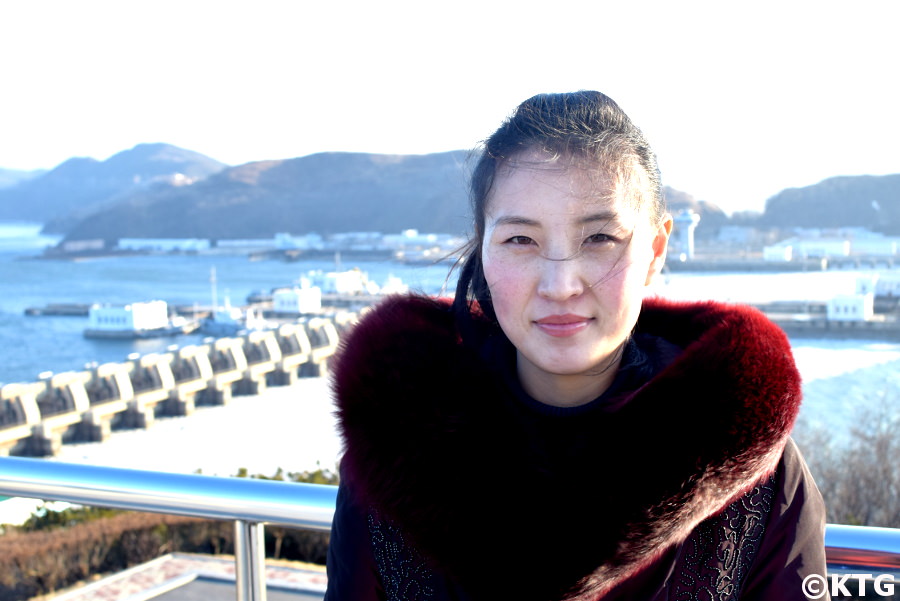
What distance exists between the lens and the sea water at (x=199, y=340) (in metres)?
10.6

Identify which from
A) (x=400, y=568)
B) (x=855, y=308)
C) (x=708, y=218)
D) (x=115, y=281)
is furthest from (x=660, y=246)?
(x=115, y=281)

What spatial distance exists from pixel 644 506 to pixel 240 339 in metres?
20.8

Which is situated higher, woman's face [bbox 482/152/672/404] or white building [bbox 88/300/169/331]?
woman's face [bbox 482/152/672/404]

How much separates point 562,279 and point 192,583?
1.26 meters

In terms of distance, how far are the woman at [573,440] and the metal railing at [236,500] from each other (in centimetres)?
18

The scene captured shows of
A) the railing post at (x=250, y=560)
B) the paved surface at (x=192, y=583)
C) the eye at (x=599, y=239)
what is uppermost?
the eye at (x=599, y=239)

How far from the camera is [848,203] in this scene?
14.0 m

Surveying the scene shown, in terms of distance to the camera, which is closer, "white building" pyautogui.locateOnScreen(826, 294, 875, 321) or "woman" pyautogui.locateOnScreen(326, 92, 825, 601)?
"woman" pyautogui.locateOnScreen(326, 92, 825, 601)

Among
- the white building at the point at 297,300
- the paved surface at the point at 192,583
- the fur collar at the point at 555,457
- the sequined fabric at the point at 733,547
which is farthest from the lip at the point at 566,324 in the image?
the white building at the point at 297,300

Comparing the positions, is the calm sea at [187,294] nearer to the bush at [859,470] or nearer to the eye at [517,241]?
the bush at [859,470]

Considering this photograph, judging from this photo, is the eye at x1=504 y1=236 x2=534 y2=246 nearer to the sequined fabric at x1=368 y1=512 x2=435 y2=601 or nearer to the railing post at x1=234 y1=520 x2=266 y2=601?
the sequined fabric at x1=368 y1=512 x2=435 y2=601

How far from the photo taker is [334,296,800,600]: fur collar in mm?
846

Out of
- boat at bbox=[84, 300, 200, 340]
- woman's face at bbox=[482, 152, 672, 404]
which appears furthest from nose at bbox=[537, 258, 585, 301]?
boat at bbox=[84, 300, 200, 340]

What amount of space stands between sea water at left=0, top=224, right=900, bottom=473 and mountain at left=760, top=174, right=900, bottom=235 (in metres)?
2.03
